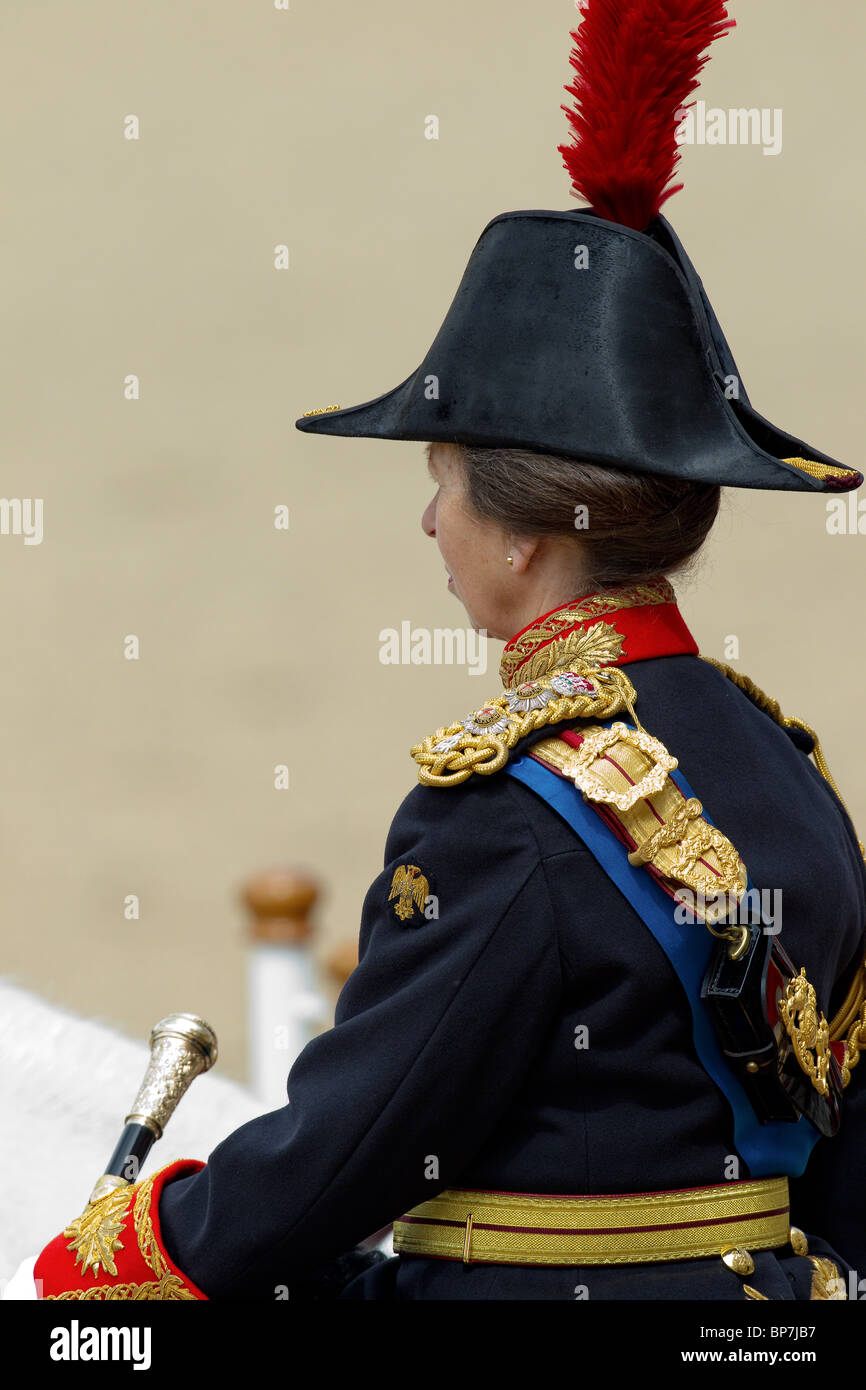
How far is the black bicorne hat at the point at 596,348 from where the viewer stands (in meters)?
1.97

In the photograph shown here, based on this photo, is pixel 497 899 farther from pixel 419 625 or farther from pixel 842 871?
pixel 419 625

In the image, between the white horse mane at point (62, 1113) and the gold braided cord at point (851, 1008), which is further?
the white horse mane at point (62, 1113)

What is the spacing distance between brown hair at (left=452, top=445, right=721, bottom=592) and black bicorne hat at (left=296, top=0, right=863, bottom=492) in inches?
1.0

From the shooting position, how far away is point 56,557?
929cm

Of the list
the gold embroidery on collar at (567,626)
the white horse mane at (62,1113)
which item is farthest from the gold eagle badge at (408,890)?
the white horse mane at (62,1113)

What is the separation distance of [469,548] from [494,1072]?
1.84ft

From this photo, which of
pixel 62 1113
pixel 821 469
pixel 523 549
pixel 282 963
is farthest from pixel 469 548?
pixel 282 963

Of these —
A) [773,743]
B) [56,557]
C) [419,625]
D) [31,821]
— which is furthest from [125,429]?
[773,743]

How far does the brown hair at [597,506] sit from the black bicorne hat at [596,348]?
25 millimetres

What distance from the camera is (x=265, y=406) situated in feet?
34.4

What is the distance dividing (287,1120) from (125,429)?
8845 mm

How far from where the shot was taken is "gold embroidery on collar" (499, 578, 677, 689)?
2.04 meters

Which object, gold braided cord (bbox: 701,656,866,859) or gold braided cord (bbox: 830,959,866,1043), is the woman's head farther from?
gold braided cord (bbox: 830,959,866,1043)

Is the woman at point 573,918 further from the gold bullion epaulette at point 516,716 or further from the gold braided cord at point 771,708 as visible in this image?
the gold braided cord at point 771,708
